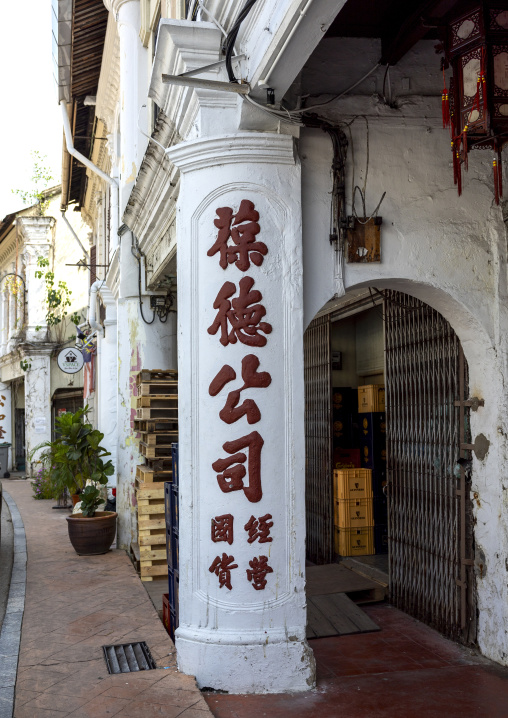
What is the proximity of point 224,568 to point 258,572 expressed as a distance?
9.6 inches

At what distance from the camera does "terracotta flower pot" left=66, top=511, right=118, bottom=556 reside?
980 cm

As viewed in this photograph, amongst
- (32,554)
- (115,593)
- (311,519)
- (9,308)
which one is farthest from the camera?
(9,308)

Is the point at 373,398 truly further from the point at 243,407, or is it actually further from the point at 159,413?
the point at 243,407

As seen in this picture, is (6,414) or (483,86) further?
(6,414)

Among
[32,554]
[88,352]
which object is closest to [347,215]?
[32,554]

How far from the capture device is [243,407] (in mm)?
5227

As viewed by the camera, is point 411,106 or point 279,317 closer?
point 279,317

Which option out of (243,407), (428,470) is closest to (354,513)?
(428,470)

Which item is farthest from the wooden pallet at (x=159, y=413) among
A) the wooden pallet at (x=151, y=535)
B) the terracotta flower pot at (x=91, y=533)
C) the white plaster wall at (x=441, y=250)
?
the white plaster wall at (x=441, y=250)

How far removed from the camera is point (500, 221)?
5.77m

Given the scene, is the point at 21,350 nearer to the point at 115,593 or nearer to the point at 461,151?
the point at 115,593

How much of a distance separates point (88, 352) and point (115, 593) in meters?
9.75

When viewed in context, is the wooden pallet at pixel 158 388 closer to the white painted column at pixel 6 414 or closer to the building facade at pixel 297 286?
the building facade at pixel 297 286

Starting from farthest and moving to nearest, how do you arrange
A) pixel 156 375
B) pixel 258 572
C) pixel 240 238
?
pixel 156 375, pixel 240 238, pixel 258 572
